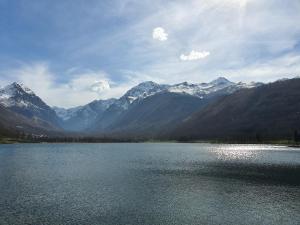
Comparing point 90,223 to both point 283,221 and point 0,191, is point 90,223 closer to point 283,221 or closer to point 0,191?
point 283,221

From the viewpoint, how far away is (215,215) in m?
69.4

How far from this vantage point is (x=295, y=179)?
11650cm

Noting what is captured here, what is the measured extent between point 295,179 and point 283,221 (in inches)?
2219

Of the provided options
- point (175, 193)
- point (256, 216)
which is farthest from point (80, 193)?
point (256, 216)

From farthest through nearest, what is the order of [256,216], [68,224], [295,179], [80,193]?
[295,179] → [80,193] → [256,216] → [68,224]

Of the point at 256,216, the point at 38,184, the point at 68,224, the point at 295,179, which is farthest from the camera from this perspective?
the point at 295,179

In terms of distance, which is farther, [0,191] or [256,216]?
[0,191]

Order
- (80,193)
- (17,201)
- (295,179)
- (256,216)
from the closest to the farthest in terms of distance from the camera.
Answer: (256,216)
(17,201)
(80,193)
(295,179)

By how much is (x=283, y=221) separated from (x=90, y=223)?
3510 centimetres

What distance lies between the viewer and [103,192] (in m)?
92.7

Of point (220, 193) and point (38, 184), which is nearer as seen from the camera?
point (220, 193)

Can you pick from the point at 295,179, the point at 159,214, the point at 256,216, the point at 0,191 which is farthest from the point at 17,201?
the point at 295,179

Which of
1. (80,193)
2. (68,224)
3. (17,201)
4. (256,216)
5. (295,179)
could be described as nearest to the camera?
(68,224)

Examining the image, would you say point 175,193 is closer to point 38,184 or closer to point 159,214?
point 159,214
